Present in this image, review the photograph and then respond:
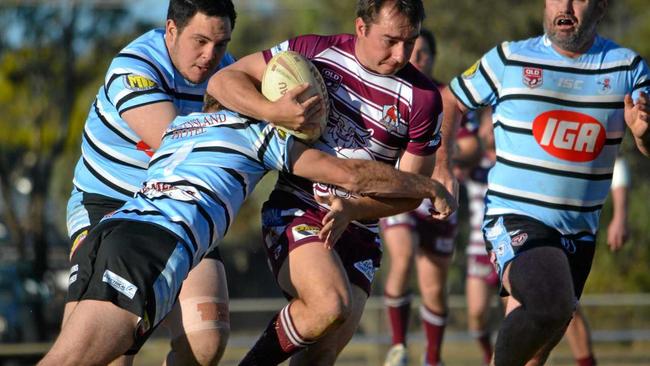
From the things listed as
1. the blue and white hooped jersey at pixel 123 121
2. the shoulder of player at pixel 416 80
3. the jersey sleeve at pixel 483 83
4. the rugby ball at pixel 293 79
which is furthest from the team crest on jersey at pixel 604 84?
the blue and white hooped jersey at pixel 123 121

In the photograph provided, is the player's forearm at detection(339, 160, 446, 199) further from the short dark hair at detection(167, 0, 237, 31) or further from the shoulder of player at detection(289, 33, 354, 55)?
the short dark hair at detection(167, 0, 237, 31)

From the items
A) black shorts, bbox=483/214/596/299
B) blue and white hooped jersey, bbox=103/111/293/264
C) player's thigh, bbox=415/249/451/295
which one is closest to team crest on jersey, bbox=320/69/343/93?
blue and white hooped jersey, bbox=103/111/293/264

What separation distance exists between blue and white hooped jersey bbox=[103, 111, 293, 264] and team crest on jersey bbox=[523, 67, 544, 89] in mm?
1641

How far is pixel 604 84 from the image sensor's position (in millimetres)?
6176

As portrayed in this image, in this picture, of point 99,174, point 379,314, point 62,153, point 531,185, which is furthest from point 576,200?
point 62,153

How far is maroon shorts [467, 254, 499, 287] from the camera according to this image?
32.1 ft

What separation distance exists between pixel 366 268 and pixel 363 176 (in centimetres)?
73

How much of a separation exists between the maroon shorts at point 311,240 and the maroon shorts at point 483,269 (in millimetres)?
4057

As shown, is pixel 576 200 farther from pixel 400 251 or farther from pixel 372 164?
pixel 400 251

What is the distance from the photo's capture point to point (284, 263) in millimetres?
5453

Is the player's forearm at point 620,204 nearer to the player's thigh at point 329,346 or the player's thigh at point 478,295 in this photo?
the player's thigh at point 478,295

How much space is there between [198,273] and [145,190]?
777 millimetres

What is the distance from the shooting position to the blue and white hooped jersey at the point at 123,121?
582cm

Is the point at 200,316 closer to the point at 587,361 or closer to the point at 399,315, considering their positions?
the point at 399,315
